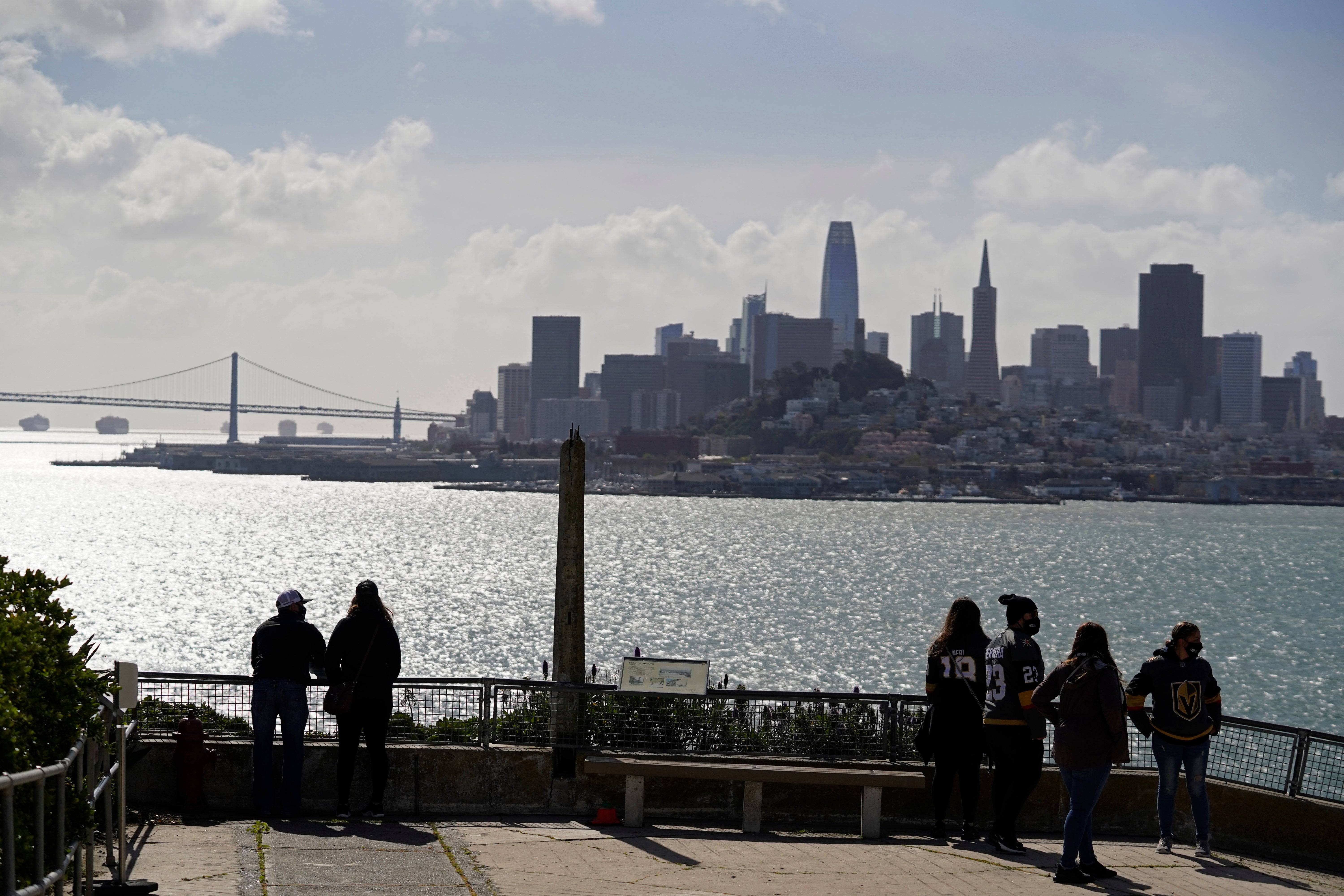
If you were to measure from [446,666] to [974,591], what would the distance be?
1503 inches

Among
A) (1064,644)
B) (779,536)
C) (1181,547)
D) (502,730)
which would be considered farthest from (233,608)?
(1181,547)

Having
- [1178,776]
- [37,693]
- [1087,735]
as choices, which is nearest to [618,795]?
[1087,735]

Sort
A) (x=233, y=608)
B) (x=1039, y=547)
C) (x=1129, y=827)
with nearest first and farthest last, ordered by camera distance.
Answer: (x=1129, y=827) → (x=233, y=608) → (x=1039, y=547)

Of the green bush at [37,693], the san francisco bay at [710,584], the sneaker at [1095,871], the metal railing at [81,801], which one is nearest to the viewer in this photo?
the metal railing at [81,801]

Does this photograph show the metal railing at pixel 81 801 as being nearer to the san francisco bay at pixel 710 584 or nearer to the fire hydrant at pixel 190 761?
the fire hydrant at pixel 190 761

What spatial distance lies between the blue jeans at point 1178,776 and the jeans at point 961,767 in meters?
1.08

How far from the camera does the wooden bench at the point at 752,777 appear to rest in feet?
27.9

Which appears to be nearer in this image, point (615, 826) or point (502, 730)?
point (615, 826)

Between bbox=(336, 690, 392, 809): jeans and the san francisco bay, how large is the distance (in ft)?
92.6

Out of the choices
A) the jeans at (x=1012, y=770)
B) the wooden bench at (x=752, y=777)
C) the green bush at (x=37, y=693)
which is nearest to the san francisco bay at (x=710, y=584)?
the wooden bench at (x=752, y=777)

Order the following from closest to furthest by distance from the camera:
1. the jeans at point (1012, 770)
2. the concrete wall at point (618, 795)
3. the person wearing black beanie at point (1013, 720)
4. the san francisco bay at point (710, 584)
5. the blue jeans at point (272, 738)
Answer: the person wearing black beanie at point (1013, 720) → the jeans at point (1012, 770) → the blue jeans at point (272, 738) → the concrete wall at point (618, 795) → the san francisco bay at point (710, 584)

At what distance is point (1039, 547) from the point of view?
108938 millimetres

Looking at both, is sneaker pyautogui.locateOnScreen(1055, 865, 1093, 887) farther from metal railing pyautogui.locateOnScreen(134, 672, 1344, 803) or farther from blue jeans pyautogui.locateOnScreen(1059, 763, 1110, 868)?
metal railing pyautogui.locateOnScreen(134, 672, 1344, 803)

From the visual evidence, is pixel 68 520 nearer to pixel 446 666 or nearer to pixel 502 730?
pixel 446 666
